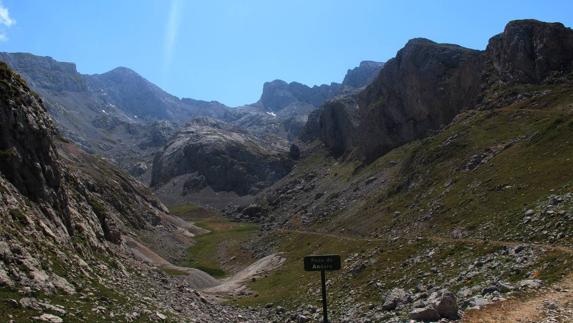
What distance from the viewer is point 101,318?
30.3 meters

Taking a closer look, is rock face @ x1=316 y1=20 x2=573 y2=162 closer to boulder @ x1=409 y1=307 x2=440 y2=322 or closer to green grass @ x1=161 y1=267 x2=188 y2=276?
green grass @ x1=161 y1=267 x2=188 y2=276

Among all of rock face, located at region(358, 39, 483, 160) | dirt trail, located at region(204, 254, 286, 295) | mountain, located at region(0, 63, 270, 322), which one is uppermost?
Answer: rock face, located at region(358, 39, 483, 160)

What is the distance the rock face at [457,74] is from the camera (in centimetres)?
13362

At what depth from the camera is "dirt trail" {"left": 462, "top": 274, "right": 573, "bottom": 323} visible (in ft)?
83.8

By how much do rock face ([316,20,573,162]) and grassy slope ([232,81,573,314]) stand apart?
44.4 feet

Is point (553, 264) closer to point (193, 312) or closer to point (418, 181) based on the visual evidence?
point (193, 312)

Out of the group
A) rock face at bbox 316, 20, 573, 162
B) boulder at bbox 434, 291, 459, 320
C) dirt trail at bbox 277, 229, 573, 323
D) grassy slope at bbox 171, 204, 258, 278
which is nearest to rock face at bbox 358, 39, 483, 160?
rock face at bbox 316, 20, 573, 162

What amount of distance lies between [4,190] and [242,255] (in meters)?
105

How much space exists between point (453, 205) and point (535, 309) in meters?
53.5

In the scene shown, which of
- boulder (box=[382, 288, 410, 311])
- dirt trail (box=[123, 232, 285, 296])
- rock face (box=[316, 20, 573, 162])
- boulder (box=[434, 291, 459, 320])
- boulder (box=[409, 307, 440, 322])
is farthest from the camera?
rock face (box=[316, 20, 573, 162])

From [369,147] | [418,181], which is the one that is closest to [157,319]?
[418,181]

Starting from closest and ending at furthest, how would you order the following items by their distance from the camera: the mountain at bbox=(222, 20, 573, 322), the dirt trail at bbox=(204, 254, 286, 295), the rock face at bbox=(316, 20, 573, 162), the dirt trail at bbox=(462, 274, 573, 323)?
the dirt trail at bbox=(462, 274, 573, 323) < the mountain at bbox=(222, 20, 573, 322) < the dirt trail at bbox=(204, 254, 286, 295) < the rock face at bbox=(316, 20, 573, 162)

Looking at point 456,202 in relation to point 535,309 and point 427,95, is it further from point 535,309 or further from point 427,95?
point 427,95

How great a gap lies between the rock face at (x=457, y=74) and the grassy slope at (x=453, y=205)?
13536 millimetres
